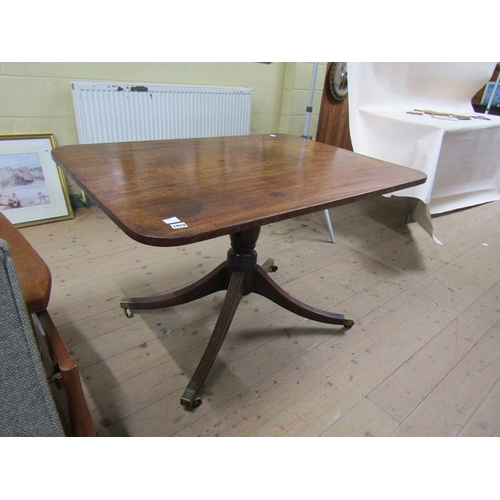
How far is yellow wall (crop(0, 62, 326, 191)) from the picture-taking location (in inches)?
72.4

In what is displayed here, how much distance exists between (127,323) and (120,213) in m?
0.77

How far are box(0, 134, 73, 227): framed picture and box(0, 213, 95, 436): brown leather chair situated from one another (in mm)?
1152

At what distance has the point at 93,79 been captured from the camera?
1992 millimetres

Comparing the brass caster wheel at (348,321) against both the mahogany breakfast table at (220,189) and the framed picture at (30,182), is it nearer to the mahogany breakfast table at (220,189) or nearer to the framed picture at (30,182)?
the mahogany breakfast table at (220,189)

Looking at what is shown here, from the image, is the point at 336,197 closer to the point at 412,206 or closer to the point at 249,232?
the point at 249,232

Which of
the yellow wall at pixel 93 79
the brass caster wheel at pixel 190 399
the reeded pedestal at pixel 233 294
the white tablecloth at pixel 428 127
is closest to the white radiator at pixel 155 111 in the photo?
the yellow wall at pixel 93 79

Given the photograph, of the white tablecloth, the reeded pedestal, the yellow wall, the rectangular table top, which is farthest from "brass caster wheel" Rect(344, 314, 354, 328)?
the yellow wall

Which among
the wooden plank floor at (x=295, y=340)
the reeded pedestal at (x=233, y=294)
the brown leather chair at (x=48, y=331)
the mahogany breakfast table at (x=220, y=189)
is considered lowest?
the wooden plank floor at (x=295, y=340)

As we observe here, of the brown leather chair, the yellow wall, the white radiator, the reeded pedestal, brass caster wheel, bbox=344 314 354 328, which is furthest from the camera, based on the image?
the white radiator

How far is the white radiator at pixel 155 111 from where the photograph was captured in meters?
1.96

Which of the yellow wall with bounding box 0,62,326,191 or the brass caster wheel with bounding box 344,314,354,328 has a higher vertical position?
the yellow wall with bounding box 0,62,326,191

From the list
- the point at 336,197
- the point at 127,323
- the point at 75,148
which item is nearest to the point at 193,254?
the point at 127,323

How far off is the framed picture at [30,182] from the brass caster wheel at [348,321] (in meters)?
1.67

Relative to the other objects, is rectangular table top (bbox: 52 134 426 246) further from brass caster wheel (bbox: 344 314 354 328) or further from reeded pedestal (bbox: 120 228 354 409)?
brass caster wheel (bbox: 344 314 354 328)
